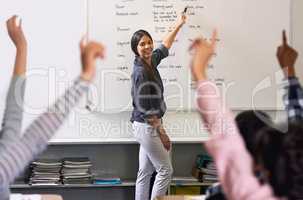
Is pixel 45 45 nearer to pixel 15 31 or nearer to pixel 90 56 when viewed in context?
pixel 15 31

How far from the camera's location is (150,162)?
353 centimetres

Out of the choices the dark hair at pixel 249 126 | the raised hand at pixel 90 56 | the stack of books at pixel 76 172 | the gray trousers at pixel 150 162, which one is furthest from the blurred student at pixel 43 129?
the stack of books at pixel 76 172

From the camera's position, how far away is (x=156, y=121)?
11.0ft

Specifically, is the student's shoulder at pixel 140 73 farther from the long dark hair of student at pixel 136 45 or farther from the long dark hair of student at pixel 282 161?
the long dark hair of student at pixel 282 161

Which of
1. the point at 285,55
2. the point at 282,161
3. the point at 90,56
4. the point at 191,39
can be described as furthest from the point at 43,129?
the point at 191,39

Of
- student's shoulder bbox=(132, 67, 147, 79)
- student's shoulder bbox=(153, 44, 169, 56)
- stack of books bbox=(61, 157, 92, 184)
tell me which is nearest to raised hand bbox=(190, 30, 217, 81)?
student's shoulder bbox=(132, 67, 147, 79)

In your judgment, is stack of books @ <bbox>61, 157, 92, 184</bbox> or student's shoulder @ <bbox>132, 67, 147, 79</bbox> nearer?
student's shoulder @ <bbox>132, 67, 147, 79</bbox>

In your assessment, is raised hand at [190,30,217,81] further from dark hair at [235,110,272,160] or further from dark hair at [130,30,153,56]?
dark hair at [130,30,153,56]

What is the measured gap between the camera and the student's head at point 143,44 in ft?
11.3

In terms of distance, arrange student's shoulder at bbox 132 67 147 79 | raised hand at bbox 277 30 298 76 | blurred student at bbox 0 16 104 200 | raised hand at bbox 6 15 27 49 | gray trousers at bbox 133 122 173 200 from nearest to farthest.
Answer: blurred student at bbox 0 16 104 200, raised hand at bbox 6 15 27 49, raised hand at bbox 277 30 298 76, student's shoulder at bbox 132 67 147 79, gray trousers at bbox 133 122 173 200

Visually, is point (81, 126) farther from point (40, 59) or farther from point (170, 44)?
point (170, 44)

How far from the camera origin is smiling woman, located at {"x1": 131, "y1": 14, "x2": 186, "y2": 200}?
10.9 feet

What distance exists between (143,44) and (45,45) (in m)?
0.77

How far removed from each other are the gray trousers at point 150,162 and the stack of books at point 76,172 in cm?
42
